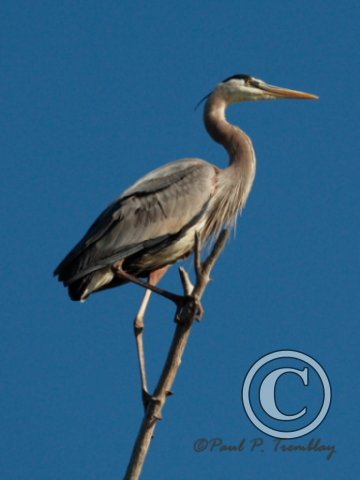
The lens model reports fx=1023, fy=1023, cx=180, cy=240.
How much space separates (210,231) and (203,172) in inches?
20.0

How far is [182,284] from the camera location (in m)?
6.90

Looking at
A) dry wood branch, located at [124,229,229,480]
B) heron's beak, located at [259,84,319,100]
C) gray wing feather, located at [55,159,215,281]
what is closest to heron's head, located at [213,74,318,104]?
heron's beak, located at [259,84,319,100]

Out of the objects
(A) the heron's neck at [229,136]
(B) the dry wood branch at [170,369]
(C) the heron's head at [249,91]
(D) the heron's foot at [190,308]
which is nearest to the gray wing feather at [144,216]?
(A) the heron's neck at [229,136]

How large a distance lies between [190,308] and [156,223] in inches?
78.3

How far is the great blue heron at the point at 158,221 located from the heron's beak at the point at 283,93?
876 mm

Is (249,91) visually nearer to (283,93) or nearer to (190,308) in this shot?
(283,93)

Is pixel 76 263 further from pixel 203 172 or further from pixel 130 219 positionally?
pixel 203 172

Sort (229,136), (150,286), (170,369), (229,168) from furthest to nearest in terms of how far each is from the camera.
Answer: (229,136) < (229,168) < (150,286) < (170,369)

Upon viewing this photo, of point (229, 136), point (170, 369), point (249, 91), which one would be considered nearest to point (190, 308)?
point (170, 369)

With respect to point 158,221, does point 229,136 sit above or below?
above

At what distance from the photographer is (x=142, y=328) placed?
814 cm

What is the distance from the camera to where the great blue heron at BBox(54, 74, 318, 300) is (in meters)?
8.02

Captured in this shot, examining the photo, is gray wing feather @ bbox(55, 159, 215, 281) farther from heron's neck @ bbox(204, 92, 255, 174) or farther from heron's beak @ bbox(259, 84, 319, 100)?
heron's beak @ bbox(259, 84, 319, 100)

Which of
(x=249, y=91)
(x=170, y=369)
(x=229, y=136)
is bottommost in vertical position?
(x=170, y=369)
